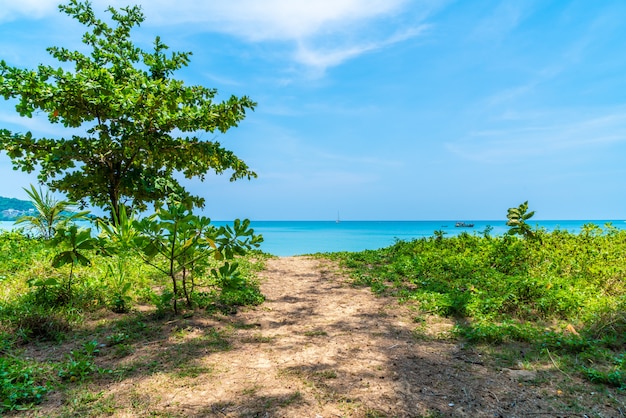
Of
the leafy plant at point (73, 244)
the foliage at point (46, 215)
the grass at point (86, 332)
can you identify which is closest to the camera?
the grass at point (86, 332)

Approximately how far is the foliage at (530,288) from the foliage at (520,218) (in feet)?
0.20

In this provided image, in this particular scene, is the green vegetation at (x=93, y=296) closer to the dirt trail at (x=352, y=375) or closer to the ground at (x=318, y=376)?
the ground at (x=318, y=376)

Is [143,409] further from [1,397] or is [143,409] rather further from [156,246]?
[156,246]

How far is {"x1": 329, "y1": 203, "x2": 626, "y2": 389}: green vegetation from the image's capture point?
4.09 meters

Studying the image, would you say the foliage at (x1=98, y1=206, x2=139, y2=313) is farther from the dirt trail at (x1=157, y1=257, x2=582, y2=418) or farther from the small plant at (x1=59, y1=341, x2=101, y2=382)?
the dirt trail at (x1=157, y1=257, x2=582, y2=418)

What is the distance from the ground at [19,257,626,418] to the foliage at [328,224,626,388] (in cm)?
43

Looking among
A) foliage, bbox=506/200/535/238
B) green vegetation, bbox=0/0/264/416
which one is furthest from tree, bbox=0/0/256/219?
foliage, bbox=506/200/535/238

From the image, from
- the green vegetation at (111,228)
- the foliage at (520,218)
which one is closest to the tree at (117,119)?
the green vegetation at (111,228)

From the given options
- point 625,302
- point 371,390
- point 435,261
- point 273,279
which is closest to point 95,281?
point 273,279

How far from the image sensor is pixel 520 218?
1010cm

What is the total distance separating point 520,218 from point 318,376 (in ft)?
29.4

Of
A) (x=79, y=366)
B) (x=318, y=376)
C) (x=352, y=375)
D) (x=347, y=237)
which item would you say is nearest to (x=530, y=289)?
(x=352, y=375)

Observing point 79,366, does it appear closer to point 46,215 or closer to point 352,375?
point 352,375

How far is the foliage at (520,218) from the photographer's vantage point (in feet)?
33.0
